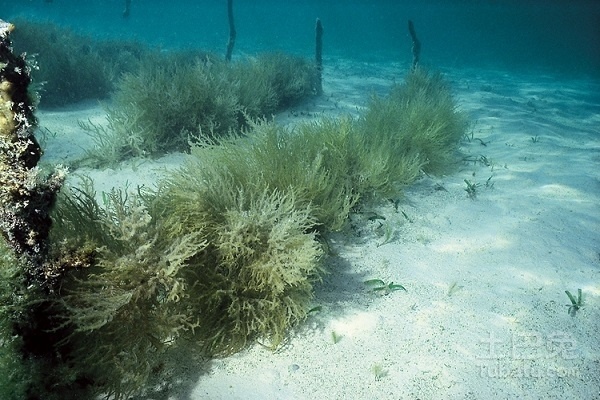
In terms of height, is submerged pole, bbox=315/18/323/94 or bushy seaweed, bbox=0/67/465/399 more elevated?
submerged pole, bbox=315/18/323/94

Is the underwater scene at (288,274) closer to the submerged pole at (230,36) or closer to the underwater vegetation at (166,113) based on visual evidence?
the underwater vegetation at (166,113)

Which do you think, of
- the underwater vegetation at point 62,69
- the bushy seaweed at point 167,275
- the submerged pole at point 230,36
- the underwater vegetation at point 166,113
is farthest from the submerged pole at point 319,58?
the bushy seaweed at point 167,275

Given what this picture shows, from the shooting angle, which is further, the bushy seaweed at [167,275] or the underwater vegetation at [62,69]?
the underwater vegetation at [62,69]

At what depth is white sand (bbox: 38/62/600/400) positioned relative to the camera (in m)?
2.74

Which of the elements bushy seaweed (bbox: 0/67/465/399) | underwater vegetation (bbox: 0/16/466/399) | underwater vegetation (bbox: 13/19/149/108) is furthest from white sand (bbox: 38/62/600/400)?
underwater vegetation (bbox: 13/19/149/108)

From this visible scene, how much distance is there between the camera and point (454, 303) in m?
3.51

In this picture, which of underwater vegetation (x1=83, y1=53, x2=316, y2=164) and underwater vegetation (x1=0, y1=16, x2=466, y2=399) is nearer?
underwater vegetation (x1=0, y1=16, x2=466, y2=399)

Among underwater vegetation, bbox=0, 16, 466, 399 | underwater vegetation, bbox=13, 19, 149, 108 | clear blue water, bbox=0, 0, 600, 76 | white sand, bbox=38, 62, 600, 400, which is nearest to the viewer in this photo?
underwater vegetation, bbox=0, 16, 466, 399

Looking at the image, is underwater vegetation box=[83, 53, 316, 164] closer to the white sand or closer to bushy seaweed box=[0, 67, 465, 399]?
the white sand

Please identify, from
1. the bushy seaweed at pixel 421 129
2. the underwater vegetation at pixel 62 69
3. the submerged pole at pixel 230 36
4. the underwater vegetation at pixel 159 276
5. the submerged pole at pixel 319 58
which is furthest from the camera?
the submerged pole at pixel 230 36

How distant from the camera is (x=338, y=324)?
325cm

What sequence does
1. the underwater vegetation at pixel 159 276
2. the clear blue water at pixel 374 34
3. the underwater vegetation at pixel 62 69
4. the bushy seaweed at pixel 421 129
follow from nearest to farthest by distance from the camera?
1. the underwater vegetation at pixel 159 276
2. the bushy seaweed at pixel 421 129
3. the underwater vegetation at pixel 62 69
4. the clear blue water at pixel 374 34

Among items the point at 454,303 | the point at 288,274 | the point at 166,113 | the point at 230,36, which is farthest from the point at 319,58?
the point at 288,274

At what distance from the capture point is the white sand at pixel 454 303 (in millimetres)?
2744
